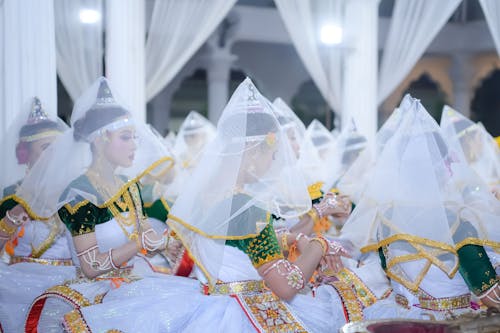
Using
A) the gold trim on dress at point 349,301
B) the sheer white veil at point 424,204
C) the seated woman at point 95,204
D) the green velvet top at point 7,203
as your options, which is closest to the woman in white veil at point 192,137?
the green velvet top at point 7,203

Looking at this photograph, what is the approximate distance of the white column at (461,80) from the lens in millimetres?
13258

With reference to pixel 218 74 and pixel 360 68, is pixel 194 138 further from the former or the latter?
pixel 218 74

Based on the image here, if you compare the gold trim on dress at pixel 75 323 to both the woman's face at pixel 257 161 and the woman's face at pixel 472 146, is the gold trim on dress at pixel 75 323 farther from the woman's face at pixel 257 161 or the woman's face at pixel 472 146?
the woman's face at pixel 472 146

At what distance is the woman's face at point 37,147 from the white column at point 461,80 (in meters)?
11.7

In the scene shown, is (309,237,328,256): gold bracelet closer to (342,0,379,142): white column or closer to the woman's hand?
the woman's hand

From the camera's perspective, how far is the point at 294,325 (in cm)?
222

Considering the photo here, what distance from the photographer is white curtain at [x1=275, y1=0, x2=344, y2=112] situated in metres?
7.30

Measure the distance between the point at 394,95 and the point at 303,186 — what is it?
12241 millimetres

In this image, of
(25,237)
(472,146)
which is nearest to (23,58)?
(25,237)

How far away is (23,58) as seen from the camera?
3.70 meters

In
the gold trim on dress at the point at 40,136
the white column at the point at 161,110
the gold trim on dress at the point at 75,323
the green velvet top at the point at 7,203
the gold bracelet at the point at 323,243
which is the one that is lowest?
the white column at the point at 161,110

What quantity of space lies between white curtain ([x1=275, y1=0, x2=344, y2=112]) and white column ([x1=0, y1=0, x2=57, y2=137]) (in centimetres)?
403

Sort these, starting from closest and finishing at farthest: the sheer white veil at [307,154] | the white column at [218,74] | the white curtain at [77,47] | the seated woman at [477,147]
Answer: the seated woman at [477,147]
the sheer white veil at [307,154]
the white curtain at [77,47]
the white column at [218,74]

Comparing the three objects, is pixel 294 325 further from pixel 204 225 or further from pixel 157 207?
pixel 157 207
